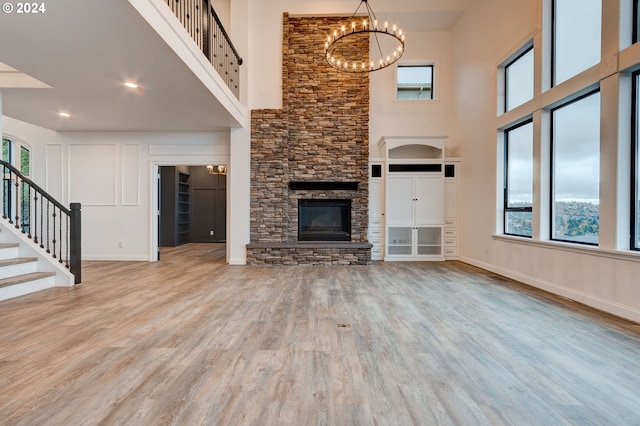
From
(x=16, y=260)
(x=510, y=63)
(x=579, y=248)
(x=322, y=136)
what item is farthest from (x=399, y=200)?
(x=16, y=260)

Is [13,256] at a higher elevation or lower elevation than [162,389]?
higher

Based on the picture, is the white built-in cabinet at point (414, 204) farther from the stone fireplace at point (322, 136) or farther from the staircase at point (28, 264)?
the staircase at point (28, 264)

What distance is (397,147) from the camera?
679 centimetres

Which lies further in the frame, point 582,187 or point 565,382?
point 582,187

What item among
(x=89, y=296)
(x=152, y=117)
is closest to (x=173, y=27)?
(x=152, y=117)

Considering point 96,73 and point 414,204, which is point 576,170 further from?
point 96,73

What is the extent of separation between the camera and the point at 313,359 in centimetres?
211

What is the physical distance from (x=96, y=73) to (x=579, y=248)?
20.5 ft

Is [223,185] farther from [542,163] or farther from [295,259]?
[542,163]

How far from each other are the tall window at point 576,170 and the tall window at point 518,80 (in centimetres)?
76

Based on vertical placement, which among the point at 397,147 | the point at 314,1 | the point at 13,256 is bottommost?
the point at 13,256

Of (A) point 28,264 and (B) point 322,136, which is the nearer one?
(A) point 28,264

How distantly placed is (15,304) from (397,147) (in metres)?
6.88

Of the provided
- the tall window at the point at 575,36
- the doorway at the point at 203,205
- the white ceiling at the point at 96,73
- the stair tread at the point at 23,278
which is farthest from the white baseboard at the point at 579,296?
the doorway at the point at 203,205
